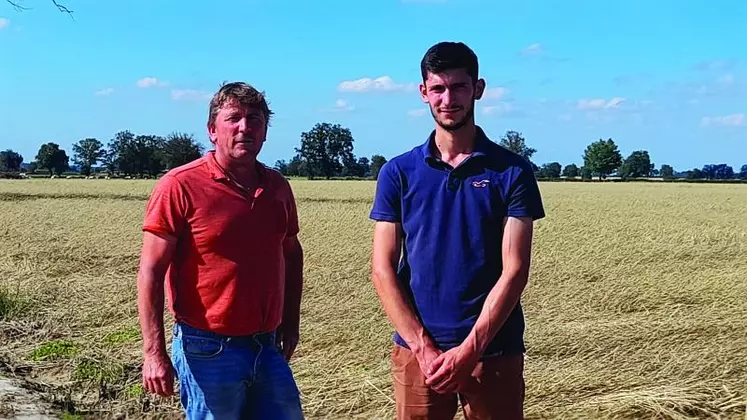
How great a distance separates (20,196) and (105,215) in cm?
1576

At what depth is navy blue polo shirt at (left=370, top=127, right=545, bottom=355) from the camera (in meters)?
2.72

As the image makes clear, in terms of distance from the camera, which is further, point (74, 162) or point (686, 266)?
point (74, 162)

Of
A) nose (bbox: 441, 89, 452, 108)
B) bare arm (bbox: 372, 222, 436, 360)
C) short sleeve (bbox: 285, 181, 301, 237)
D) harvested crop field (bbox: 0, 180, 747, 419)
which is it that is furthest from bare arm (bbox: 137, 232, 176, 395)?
harvested crop field (bbox: 0, 180, 747, 419)

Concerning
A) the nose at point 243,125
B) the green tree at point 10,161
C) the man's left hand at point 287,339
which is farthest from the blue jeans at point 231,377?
the green tree at point 10,161

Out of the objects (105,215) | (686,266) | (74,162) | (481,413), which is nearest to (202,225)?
(481,413)

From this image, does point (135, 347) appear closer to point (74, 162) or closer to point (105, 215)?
point (105, 215)

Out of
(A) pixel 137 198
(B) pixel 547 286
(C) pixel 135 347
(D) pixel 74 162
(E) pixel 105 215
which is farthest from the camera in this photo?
(D) pixel 74 162

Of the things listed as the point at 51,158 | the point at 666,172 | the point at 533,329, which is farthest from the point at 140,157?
the point at 533,329

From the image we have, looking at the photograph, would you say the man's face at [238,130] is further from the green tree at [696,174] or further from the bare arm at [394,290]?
the green tree at [696,174]

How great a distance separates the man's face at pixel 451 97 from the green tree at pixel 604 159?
432 feet

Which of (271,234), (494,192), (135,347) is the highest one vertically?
(494,192)

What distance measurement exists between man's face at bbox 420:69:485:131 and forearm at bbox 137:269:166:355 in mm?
1191

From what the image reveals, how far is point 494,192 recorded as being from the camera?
2.72 m

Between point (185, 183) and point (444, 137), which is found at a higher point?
point (444, 137)
